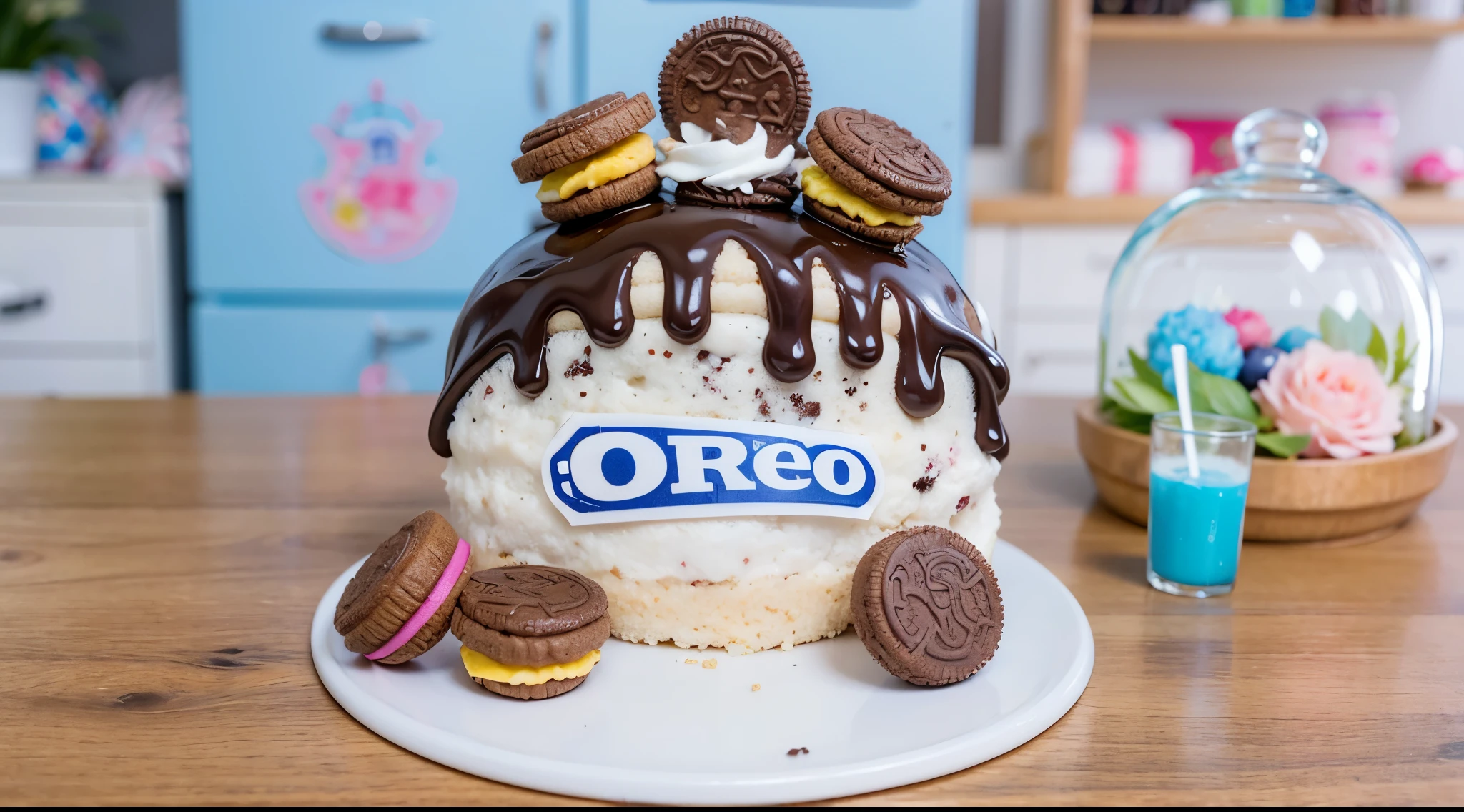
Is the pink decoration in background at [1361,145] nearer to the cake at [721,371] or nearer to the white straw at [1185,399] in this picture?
the white straw at [1185,399]

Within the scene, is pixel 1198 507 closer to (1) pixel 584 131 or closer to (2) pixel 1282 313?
(2) pixel 1282 313

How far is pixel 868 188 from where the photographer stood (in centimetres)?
82

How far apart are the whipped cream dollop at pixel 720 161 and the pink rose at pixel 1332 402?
2.05ft

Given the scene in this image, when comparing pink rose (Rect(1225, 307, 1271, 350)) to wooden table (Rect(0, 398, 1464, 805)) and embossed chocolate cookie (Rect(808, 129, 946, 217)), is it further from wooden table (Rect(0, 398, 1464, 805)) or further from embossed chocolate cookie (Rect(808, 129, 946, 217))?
embossed chocolate cookie (Rect(808, 129, 946, 217))

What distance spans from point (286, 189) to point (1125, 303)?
7.07ft

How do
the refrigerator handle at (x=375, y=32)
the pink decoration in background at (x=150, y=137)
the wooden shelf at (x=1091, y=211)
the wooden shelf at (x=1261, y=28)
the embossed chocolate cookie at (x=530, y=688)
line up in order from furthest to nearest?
the wooden shelf at (x=1261, y=28) → the wooden shelf at (x=1091, y=211) → the pink decoration in background at (x=150, y=137) → the refrigerator handle at (x=375, y=32) → the embossed chocolate cookie at (x=530, y=688)

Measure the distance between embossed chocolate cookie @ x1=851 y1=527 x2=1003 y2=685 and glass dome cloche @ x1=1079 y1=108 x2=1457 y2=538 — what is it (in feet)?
1.55

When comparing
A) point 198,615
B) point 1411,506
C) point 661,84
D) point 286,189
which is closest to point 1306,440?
point 1411,506

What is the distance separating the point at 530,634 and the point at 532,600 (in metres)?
0.03

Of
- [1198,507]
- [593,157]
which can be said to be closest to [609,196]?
[593,157]

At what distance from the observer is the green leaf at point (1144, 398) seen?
1222 millimetres

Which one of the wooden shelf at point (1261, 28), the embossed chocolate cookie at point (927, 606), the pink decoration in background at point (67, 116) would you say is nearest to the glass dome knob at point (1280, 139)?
the embossed chocolate cookie at point (927, 606)

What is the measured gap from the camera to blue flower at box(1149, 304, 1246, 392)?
1206 millimetres

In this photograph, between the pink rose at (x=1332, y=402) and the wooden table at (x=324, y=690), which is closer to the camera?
the wooden table at (x=324, y=690)
